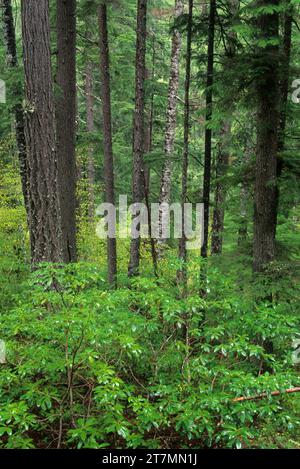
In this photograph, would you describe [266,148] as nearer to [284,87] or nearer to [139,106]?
[284,87]

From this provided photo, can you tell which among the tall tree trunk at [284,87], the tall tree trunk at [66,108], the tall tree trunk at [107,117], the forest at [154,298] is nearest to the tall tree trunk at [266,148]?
the forest at [154,298]

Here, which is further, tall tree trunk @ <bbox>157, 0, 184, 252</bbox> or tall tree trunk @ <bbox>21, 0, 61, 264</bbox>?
tall tree trunk @ <bbox>157, 0, 184, 252</bbox>

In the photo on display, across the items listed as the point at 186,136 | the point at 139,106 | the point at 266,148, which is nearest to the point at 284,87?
the point at 266,148

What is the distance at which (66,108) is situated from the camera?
30.5 ft

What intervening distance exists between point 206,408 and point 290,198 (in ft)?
13.5

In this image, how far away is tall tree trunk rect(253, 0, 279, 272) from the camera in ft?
20.9

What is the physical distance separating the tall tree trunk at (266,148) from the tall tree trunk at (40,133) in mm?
3123

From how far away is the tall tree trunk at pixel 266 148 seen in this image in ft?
20.9

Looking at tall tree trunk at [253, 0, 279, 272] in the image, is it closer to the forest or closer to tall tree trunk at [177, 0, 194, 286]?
the forest

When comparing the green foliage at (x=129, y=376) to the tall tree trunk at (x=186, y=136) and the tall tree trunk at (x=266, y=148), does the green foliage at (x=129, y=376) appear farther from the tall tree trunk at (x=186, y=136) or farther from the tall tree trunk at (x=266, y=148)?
the tall tree trunk at (x=266, y=148)

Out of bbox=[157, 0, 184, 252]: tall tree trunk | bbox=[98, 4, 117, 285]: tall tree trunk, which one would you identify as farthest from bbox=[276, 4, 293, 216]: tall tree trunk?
bbox=[157, 0, 184, 252]: tall tree trunk

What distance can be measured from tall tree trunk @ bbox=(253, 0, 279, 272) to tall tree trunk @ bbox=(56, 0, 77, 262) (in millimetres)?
4233

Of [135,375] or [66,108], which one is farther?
[66,108]

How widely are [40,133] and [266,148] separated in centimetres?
A: 344
